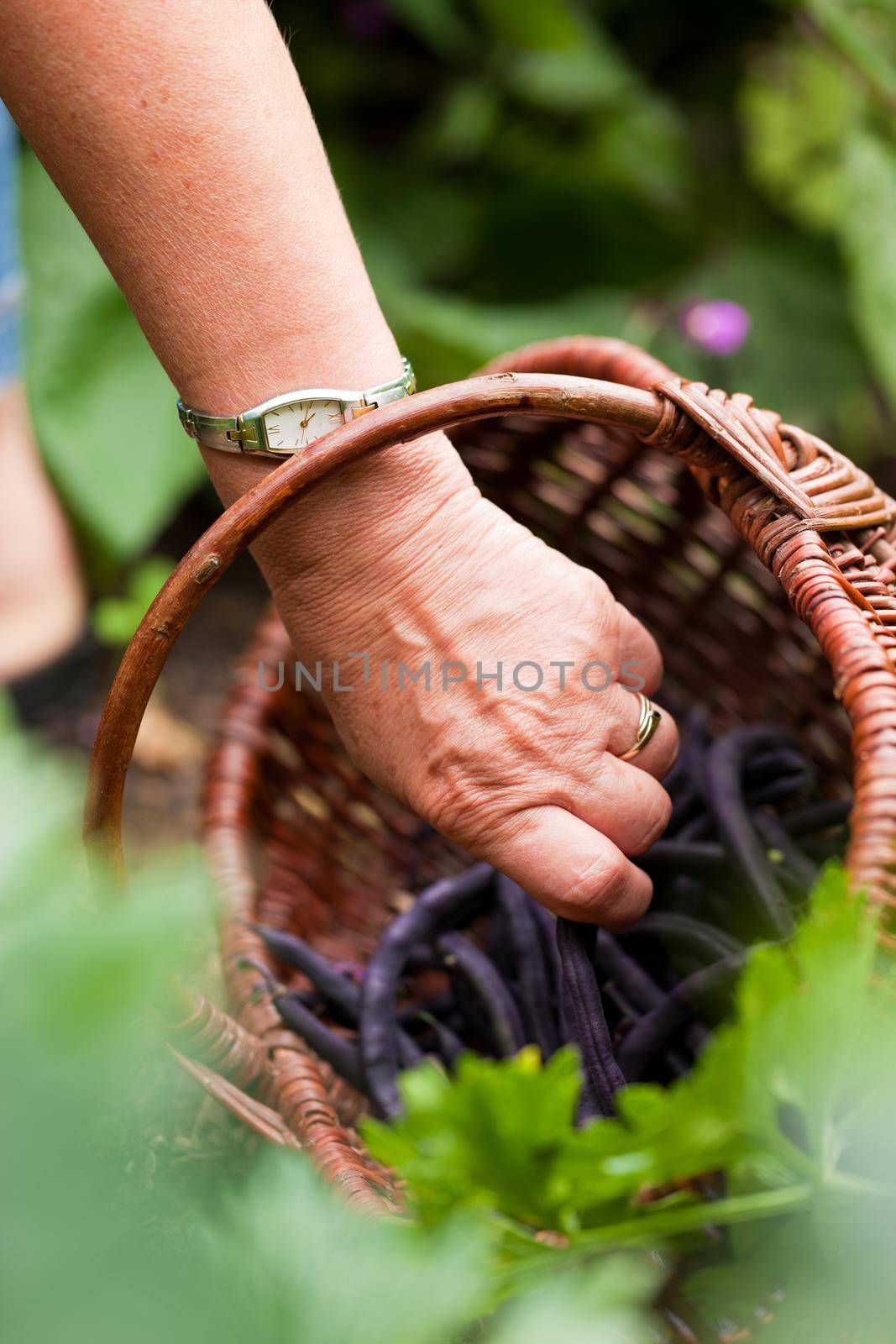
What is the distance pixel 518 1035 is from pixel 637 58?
137 centimetres

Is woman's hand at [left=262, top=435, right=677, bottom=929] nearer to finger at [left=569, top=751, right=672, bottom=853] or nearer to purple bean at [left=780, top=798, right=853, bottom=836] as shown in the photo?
finger at [left=569, top=751, right=672, bottom=853]

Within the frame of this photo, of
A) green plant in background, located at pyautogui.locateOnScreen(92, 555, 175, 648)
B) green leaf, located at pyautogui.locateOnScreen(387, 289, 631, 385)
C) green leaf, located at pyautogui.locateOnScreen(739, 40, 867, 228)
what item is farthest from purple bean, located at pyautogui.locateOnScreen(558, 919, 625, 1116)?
green leaf, located at pyautogui.locateOnScreen(739, 40, 867, 228)

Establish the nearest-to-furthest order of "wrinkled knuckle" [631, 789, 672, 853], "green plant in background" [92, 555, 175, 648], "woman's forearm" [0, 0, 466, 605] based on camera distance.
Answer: "woman's forearm" [0, 0, 466, 605] → "wrinkled knuckle" [631, 789, 672, 853] → "green plant in background" [92, 555, 175, 648]

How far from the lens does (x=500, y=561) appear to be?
53cm

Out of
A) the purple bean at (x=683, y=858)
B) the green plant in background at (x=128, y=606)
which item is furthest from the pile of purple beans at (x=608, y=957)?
the green plant in background at (x=128, y=606)

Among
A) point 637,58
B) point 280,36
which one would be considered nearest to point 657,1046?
point 280,36

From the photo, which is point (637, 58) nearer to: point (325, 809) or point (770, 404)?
point (770, 404)

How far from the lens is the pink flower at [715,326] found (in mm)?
1247

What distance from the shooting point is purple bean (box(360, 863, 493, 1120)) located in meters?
0.58

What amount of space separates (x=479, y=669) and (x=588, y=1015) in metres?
0.18

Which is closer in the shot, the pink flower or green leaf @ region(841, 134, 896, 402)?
green leaf @ region(841, 134, 896, 402)

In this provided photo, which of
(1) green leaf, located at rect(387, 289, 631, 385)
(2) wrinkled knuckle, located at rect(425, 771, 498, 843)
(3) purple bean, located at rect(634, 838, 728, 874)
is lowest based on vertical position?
(3) purple bean, located at rect(634, 838, 728, 874)

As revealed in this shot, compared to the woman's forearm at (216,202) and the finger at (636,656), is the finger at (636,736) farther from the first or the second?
the woman's forearm at (216,202)

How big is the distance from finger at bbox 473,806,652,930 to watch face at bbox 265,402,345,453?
8.3 inches
